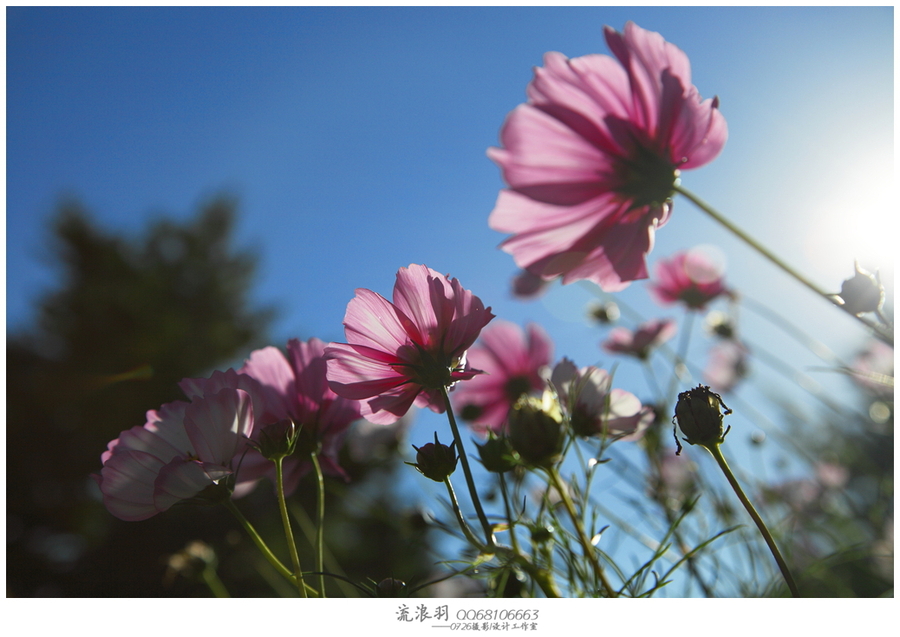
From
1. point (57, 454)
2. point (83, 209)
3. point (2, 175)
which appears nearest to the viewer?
point (2, 175)

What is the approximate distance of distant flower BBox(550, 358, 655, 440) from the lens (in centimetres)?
36

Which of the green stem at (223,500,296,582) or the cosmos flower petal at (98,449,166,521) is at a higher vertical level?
the cosmos flower petal at (98,449,166,521)

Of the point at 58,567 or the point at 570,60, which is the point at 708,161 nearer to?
the point at 570,60

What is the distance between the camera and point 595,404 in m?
0.39

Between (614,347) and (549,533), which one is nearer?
(549,533)

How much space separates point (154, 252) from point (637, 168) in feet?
17.5

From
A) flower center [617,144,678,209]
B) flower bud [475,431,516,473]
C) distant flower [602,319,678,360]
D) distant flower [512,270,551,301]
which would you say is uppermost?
distant flower [512,270,551,301]

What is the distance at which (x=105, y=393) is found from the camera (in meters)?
3.54

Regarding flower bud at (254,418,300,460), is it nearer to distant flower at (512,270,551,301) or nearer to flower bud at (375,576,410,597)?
flower bud at (375,576,410,597)

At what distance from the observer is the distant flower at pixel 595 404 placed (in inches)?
14.1

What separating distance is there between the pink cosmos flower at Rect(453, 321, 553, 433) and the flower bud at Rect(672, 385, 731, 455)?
15.4 inches

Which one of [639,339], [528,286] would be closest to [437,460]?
[639,339]

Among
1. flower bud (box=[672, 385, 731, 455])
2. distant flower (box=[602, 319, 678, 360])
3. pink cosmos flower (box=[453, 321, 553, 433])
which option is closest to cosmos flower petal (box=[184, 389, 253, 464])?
flower bud (box=[672, 385, 731, 455])
